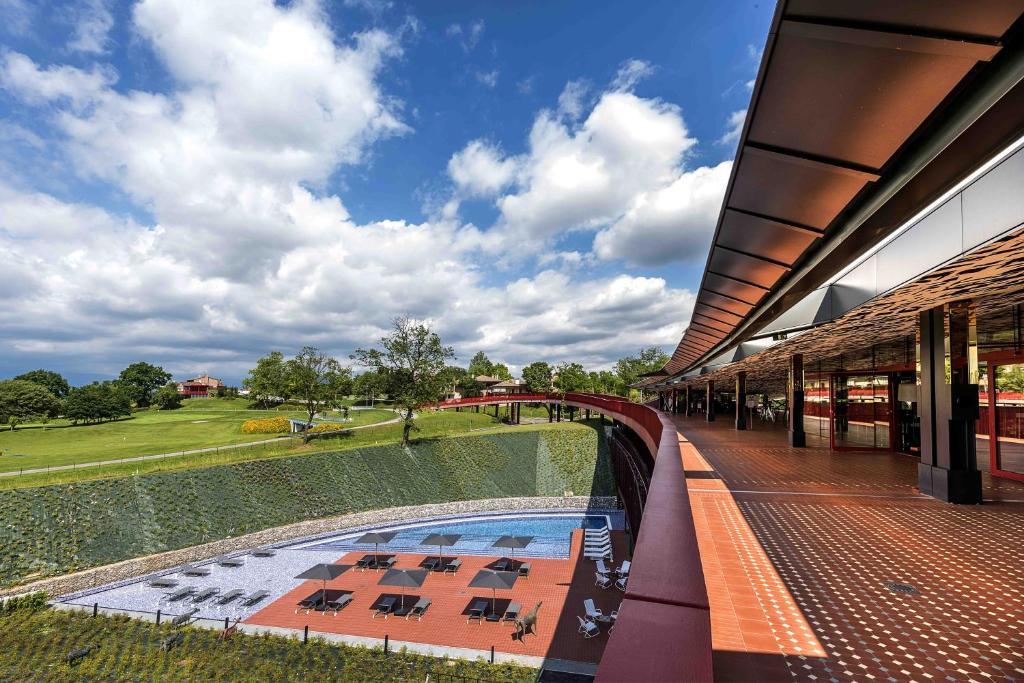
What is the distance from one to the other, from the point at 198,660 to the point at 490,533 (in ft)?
46.1

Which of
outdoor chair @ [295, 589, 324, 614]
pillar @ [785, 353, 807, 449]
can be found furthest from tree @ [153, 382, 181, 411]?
pillar @ [785, 353, 807, 449]

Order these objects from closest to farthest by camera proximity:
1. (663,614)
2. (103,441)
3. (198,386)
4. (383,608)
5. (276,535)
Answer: (663,614) → (383,608) → (276,535) → (103,441) → (198,386)

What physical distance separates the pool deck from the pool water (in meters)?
1.72

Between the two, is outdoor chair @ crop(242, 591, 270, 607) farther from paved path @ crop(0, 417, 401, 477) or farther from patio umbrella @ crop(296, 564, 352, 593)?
paved path @ crop(0, 417, 401, 477)

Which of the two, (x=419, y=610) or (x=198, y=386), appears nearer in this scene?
(x=419, y=610)

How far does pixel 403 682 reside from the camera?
1085cm

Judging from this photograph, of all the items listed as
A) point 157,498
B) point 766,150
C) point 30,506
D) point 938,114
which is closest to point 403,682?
point 766,150

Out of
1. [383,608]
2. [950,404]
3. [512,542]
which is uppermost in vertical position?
[950,404]

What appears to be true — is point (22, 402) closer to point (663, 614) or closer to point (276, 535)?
point (276, 535)

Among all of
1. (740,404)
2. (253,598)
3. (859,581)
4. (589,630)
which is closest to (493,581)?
(589,630)

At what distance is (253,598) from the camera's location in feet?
51.7

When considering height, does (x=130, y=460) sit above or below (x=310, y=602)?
above

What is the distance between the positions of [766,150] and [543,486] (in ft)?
97.4

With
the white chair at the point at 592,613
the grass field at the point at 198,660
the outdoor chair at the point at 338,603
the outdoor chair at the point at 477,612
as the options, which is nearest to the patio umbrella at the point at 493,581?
the outdoor chair at the point at 477,612
